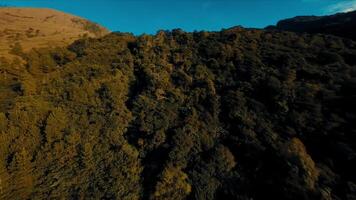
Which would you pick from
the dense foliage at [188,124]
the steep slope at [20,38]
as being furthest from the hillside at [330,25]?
the steep slope at [20,38]

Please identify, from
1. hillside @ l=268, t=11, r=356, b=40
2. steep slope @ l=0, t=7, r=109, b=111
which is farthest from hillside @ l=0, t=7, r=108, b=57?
hillside @ l=268, t=11, r=356, b=40

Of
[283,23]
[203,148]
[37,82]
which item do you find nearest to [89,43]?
[37,82]

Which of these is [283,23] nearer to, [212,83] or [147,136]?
[212,83]

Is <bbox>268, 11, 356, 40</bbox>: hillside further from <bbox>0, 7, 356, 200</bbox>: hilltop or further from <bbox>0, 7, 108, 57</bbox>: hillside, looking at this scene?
<bbox>0, 7, 108, 57</bbox>: hillside

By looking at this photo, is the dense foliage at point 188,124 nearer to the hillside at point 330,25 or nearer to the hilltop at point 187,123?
the hilltop at point 187,123

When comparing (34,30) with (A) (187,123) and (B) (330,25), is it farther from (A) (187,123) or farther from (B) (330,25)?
(B) (330,25)
